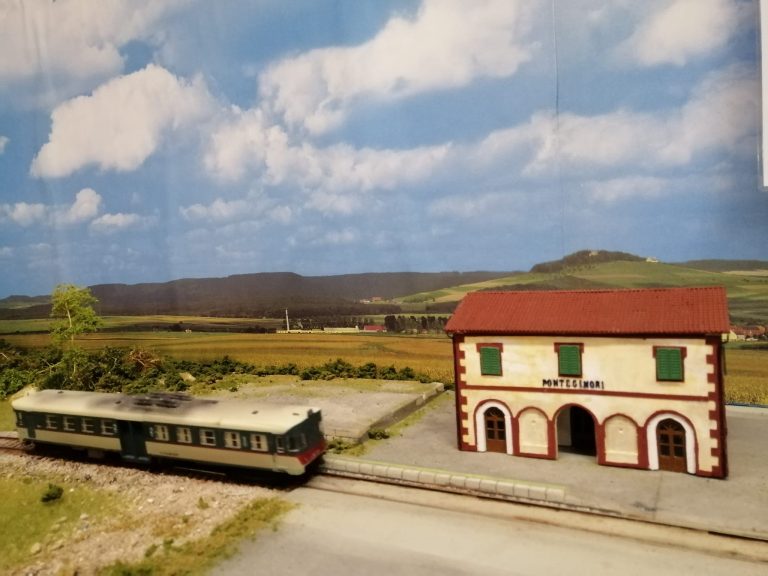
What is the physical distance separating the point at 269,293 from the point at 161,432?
10.3 m

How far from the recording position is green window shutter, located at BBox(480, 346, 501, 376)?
1359cm

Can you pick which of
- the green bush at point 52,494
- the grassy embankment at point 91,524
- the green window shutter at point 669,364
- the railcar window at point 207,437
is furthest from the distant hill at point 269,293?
the green bush at point 52,494

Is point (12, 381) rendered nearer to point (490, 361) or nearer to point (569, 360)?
point (490, 361)

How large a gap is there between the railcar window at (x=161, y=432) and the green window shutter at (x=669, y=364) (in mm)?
10920

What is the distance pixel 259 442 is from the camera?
12.3m

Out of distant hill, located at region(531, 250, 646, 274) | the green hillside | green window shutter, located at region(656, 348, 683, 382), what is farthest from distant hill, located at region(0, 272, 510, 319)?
green window shutter, located at region(656, 348, 683, 382)

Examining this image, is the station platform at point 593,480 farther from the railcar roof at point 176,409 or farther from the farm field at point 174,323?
the farm field at point 174,323

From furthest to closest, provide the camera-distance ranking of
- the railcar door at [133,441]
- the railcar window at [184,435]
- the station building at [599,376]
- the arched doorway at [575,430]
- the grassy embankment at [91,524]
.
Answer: the arched doorway at [575,430]
the railcar door at [133,441]
the railcar window at [184,435]
the station building at [599,376]
the grassy embankment at [91,524]

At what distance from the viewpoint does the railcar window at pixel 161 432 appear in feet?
43.9

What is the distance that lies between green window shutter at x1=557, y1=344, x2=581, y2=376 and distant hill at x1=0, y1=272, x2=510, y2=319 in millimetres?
6350

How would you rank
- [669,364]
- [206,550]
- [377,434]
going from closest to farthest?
[206,550]
[669,364]
[377,434]

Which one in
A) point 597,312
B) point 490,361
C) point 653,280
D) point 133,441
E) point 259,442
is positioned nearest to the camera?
point 259,442

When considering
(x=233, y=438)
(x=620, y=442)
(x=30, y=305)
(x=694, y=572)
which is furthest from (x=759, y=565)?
(x=30, y=305)

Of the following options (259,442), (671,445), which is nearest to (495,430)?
(671,445)
